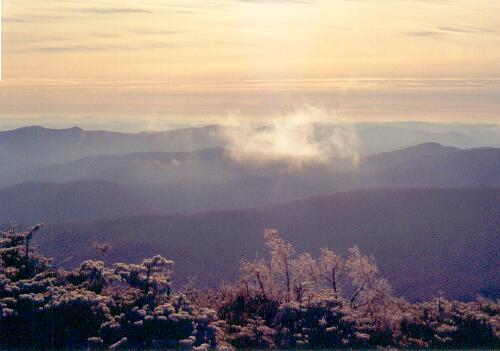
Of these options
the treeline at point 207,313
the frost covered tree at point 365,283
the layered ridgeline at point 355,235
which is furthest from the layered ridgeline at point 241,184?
the treeline at point 207,313

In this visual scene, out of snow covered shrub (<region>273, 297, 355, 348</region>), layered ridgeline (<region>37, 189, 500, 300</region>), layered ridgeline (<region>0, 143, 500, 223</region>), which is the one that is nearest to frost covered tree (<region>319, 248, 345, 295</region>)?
snow covered shrub (<region>273, 297, 355, 348</region>)

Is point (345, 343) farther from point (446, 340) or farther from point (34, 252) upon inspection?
point (34, 252)

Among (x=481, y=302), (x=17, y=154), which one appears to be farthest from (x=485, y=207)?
(x=17, y=154)

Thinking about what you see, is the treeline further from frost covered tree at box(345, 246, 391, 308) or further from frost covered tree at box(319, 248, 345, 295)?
frost covered tree at box(319, 248, 345, 295)

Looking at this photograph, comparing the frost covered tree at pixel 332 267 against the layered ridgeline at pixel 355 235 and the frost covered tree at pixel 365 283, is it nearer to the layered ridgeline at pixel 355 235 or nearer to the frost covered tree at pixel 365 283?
→ the frost covered tree at pixel 365 283

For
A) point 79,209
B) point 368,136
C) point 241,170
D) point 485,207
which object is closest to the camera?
point 485,207

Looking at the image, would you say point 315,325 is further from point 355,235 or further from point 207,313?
point 355,235
